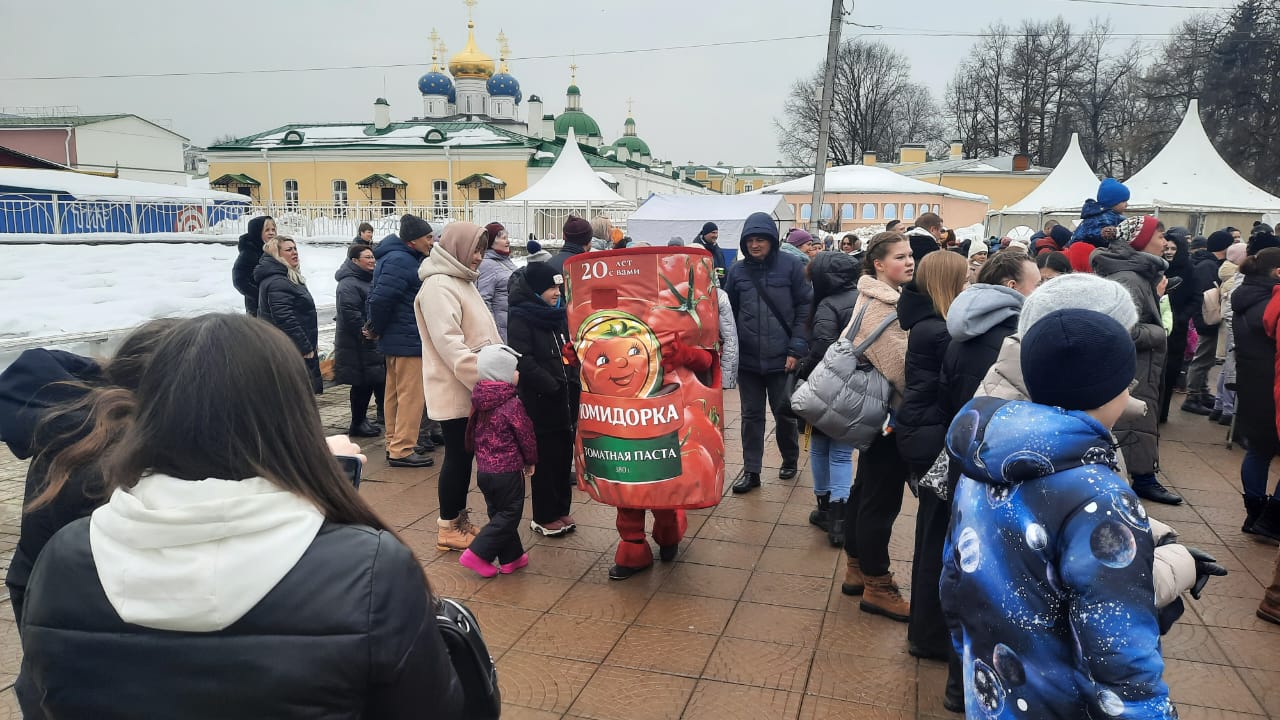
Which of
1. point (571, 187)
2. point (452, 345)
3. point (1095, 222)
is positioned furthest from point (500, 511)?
point (571, 187)

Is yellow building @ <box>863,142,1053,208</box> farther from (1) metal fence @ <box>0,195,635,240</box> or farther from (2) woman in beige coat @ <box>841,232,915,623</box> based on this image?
(2) woman in beige coat @ <box>841,232,915,623</box>

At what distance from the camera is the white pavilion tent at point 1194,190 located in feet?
54.9

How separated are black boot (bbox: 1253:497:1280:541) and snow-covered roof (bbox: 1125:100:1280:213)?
13485mm

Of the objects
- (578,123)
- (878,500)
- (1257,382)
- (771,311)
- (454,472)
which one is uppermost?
(578,123)

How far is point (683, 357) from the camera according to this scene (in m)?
4.27

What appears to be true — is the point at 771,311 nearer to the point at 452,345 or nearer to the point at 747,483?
the point at 747,483

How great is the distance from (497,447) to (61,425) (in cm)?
270

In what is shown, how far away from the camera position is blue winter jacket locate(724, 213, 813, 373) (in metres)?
5.96

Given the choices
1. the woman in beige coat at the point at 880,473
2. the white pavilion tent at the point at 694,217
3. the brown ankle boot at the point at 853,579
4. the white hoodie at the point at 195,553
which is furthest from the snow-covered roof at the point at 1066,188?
the white hoodie at the point at 195,553

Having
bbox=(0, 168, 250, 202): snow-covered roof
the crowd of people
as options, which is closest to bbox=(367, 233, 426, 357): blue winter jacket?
the crowd of people

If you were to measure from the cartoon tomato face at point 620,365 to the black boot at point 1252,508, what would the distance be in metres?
4.03

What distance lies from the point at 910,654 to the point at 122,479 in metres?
3.38

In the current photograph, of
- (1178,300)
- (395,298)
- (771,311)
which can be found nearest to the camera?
(771,311)

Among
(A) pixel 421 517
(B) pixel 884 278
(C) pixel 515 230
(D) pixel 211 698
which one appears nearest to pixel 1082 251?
(B) pixel 884 278
